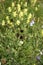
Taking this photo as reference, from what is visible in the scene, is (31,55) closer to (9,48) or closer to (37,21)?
(9,48)

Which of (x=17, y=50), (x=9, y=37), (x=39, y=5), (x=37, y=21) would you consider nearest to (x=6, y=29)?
(x=9, y=37)

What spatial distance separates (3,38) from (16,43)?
11.5 inches

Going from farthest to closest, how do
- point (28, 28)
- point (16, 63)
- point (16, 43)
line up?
point (28, 28) → point (16, 43) → point (16, 63)

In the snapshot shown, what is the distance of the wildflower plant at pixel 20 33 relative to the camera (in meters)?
4.63

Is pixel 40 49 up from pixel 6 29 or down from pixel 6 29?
down

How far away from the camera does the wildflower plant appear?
4633 mm

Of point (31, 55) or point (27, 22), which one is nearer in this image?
point (31, 55)

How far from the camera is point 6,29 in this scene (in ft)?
16.6

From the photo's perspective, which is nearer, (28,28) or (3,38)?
(3,38)

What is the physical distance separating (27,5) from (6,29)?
4.00ft

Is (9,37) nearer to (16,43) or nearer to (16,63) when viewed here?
(16,43)

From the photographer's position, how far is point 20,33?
5125 mm

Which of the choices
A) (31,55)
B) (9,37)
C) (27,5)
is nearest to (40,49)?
(31,55)

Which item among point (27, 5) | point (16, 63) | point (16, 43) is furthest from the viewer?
point (27, 5)
